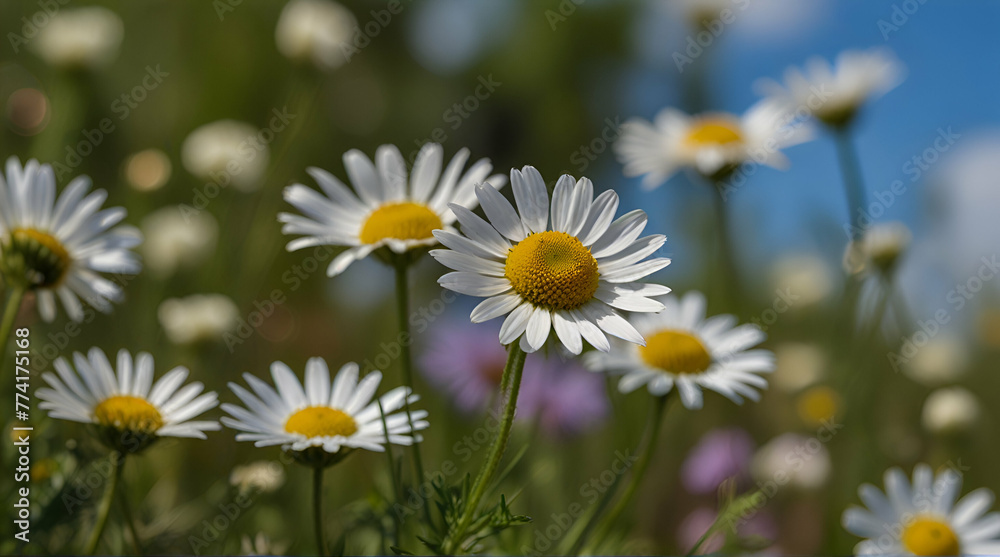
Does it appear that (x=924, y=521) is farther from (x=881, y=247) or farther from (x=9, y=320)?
(x=9, y=320)

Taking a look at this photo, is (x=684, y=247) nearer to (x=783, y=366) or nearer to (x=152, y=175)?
(x=783, y=366)

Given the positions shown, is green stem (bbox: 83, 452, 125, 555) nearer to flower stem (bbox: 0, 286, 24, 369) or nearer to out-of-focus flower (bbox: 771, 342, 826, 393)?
flower stem (bbox: 0, 286, 24, 369)

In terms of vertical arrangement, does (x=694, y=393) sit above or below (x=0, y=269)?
below

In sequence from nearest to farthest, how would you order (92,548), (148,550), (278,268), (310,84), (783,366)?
(92,548), (148,550), (310,84), (783,366), (278,268)

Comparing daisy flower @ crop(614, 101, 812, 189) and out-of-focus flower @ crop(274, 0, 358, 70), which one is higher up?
out-of-focus flower @ crop(274, 0, 358, 70)

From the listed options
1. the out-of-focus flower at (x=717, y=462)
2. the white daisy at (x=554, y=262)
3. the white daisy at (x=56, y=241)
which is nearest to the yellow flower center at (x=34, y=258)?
the white daisy at (x=56, y=241)

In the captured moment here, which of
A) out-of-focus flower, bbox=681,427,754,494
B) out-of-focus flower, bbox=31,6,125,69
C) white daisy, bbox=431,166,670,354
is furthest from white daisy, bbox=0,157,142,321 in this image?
out-of-focus flower, bbox=681,427,754,494

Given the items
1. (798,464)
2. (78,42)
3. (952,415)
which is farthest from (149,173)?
(952,415)

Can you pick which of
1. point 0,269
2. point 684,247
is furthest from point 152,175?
point 684,247
